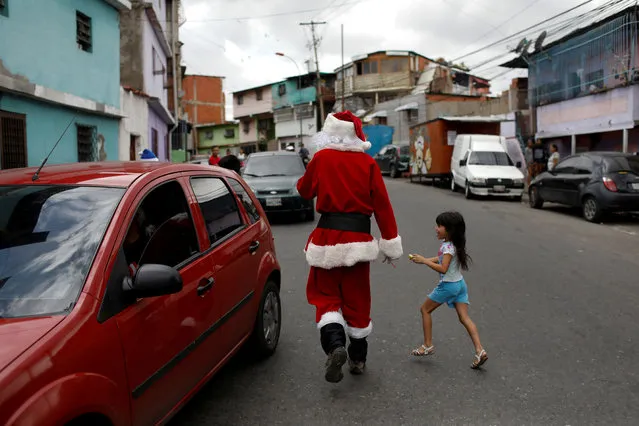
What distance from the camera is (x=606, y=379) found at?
406 cm

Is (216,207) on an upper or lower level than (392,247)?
upper

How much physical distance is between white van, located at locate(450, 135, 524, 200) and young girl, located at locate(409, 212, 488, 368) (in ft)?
46.8

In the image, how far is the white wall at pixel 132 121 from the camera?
55.4ft

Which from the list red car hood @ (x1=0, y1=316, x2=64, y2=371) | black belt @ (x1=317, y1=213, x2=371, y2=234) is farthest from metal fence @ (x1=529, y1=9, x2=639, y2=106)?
red car hood @ (x1=0, y1=316, x2=64, y2=371)

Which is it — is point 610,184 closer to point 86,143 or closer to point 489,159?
point 489,159

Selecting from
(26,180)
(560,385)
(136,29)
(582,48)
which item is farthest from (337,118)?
(582,48)

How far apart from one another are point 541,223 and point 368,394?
1003 centimetres

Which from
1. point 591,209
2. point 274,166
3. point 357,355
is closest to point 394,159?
point 274,166

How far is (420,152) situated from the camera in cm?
2509

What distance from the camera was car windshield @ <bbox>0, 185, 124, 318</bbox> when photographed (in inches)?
94.9

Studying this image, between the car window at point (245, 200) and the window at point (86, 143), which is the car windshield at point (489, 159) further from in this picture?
the car window at point (245, 200)

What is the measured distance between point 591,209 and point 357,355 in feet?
34.7

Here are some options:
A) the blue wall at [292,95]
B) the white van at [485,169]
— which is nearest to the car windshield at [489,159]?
the white van at [485,169]

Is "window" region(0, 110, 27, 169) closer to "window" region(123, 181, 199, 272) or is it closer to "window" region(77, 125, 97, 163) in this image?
"window" region(77, 125, 97, 163)
